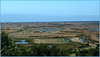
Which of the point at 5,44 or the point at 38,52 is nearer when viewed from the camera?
the point at 38,52

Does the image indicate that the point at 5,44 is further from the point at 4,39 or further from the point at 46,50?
the point at 46,50

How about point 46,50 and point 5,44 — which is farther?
point 5,44

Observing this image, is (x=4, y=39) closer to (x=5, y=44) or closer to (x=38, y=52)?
(x=5, y=44)

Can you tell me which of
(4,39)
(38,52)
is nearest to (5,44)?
(4,39)

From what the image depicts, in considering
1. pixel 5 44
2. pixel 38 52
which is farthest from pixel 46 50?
pixel 5 44

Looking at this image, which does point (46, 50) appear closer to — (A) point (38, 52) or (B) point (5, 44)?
(A) point (38, 52)
